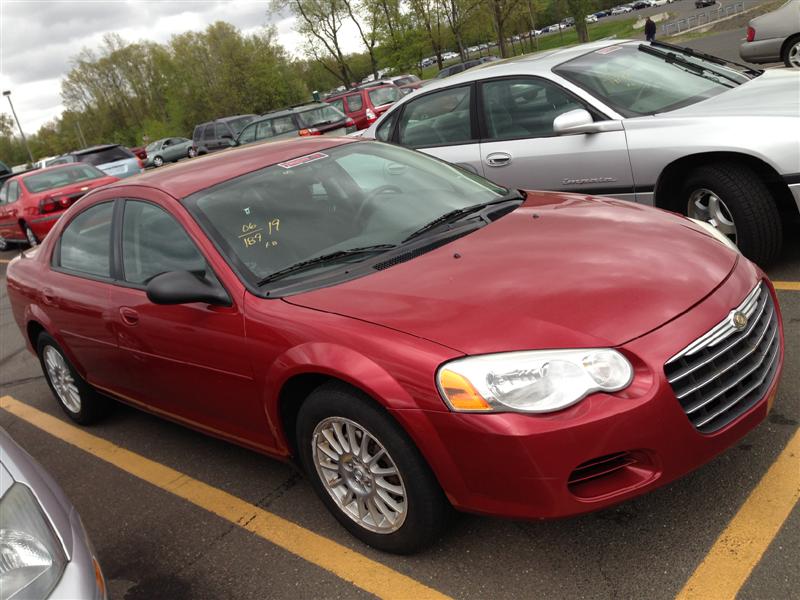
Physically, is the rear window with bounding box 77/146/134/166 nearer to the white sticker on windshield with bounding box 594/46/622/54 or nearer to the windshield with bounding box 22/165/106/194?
the windshield with bounding box 22/165/106/194

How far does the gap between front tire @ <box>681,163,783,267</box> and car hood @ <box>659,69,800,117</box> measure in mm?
349

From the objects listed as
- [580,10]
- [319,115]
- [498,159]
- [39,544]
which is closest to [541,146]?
[498,159]

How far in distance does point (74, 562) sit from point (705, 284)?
2187 mm

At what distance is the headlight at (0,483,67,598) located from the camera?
1893 millimetres

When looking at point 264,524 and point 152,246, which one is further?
point 152,246

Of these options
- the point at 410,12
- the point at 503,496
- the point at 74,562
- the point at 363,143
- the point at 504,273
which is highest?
the point at 410,12

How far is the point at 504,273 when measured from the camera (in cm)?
277

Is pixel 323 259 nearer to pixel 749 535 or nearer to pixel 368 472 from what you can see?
pixel 368 472

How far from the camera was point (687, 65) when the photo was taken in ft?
18.6

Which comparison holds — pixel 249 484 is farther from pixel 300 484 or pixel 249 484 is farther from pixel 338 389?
pixel 338 389

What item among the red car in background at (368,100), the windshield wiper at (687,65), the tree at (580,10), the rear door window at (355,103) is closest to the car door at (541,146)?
the windshield wiper at (687,65)

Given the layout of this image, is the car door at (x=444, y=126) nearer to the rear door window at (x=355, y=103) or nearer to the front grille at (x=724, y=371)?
the front grille at (x=724, y=371)

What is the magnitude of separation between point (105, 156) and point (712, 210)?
18.5 m

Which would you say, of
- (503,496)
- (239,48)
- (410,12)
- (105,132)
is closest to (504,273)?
(503,496)
